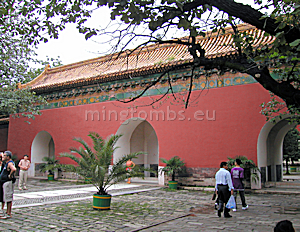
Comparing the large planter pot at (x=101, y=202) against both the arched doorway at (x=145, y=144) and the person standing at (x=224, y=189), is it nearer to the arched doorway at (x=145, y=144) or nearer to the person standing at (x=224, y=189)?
the person standing at (x=224, y=189)

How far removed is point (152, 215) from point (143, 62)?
8.24 metres

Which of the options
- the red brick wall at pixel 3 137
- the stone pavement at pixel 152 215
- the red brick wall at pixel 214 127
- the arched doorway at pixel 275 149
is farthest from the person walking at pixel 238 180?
the red brick wall at pixel 3 137

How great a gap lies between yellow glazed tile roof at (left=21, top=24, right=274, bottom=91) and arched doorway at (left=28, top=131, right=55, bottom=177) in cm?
280

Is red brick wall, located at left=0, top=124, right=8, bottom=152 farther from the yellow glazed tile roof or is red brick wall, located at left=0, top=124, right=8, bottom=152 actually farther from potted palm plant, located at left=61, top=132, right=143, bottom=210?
potted palm plant, located at left=61, top=132, right=143, bottom=210

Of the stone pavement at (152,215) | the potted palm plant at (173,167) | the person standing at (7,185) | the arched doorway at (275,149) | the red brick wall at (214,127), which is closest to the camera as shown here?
the stone pavement at (152,215)

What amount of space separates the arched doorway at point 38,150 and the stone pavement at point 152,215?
28.3 ft

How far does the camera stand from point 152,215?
22.5 ft

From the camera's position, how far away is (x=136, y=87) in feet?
Result: 43.0

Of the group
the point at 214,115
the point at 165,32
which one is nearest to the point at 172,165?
the point at 214,115

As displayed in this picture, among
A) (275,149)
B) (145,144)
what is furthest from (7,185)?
(275,149)

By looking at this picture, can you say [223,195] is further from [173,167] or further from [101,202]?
[173,167]

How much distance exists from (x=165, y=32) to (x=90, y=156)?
4248 mm

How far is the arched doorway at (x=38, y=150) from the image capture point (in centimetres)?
1673

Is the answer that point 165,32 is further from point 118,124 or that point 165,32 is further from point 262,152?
point 118,124
